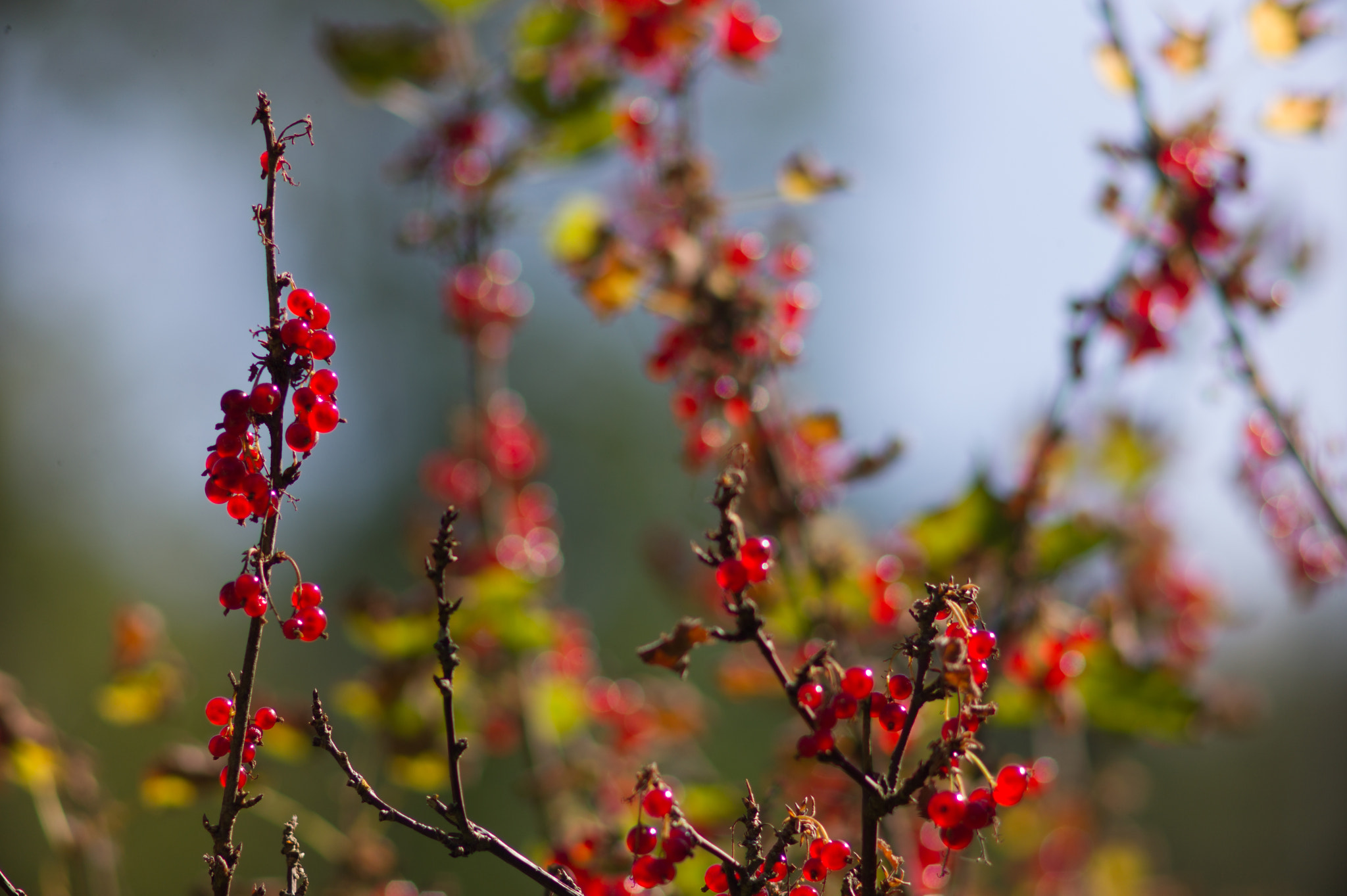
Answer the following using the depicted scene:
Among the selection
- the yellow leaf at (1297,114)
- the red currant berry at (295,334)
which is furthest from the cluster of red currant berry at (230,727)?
the yellow leaf at (1297,114)

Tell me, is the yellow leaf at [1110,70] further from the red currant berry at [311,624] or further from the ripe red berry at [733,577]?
the red currant berry at [311,624]

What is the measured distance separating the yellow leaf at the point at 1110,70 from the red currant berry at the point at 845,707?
109 cm

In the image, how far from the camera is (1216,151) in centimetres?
128

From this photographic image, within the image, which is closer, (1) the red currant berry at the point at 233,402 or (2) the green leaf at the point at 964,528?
(1) the red currant berry at the point at 233,402

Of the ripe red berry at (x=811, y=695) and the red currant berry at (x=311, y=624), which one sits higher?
the red currant berry at (x=311, y=624)

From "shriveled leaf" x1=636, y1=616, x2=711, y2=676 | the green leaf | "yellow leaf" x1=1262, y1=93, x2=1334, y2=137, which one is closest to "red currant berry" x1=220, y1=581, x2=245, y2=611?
"shriveled leaf" x1=636, y1=616, x2=711, y2=676

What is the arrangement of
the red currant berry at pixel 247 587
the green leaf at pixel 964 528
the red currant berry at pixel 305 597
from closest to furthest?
the red currant berry at pixel 247 587
the red currant berry at pixel 305 597
the green leaf at pixel 964 528

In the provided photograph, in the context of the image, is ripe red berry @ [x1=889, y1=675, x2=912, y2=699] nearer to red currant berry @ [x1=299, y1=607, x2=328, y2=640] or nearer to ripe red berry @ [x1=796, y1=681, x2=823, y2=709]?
ripe red berry @ [x1=796, y1=681, x2=823, y2=709]

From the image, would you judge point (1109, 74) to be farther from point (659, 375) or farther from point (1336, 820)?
point (1336, 820)

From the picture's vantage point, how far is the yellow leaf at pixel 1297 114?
4.27 ft

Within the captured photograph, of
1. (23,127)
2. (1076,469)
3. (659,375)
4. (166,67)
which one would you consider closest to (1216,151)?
(1076,469)

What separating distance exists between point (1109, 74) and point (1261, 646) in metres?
8.04

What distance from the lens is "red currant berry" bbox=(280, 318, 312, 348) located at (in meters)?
0.54

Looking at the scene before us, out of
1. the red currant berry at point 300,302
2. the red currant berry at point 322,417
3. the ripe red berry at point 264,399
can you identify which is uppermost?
the red currant berry at point 300,302
